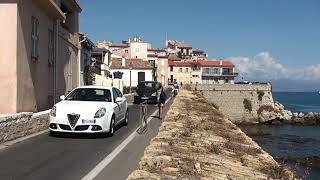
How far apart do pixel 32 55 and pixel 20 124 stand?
6536mm

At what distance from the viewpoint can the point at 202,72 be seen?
135875 millimetres

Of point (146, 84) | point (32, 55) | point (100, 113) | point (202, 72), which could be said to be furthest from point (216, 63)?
point (100, 113)

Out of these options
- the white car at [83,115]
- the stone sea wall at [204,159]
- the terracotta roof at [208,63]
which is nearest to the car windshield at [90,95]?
the white car at [83,115]

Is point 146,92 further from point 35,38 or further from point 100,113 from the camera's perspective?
point 100,113

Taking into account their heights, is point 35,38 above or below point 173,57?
below

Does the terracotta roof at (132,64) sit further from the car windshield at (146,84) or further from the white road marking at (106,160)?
the white road marking at (106,160)

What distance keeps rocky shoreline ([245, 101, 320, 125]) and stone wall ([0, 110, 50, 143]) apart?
66809mm

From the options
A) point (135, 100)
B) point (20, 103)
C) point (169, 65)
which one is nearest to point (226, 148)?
point (20, 103)

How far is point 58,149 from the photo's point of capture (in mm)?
13094

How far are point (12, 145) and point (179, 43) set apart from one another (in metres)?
167

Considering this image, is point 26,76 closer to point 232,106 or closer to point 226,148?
point 226,148

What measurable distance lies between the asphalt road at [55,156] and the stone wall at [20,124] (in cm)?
43

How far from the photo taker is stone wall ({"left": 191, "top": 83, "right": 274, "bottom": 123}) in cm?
8306

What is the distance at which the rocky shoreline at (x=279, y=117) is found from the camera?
8194 cm
